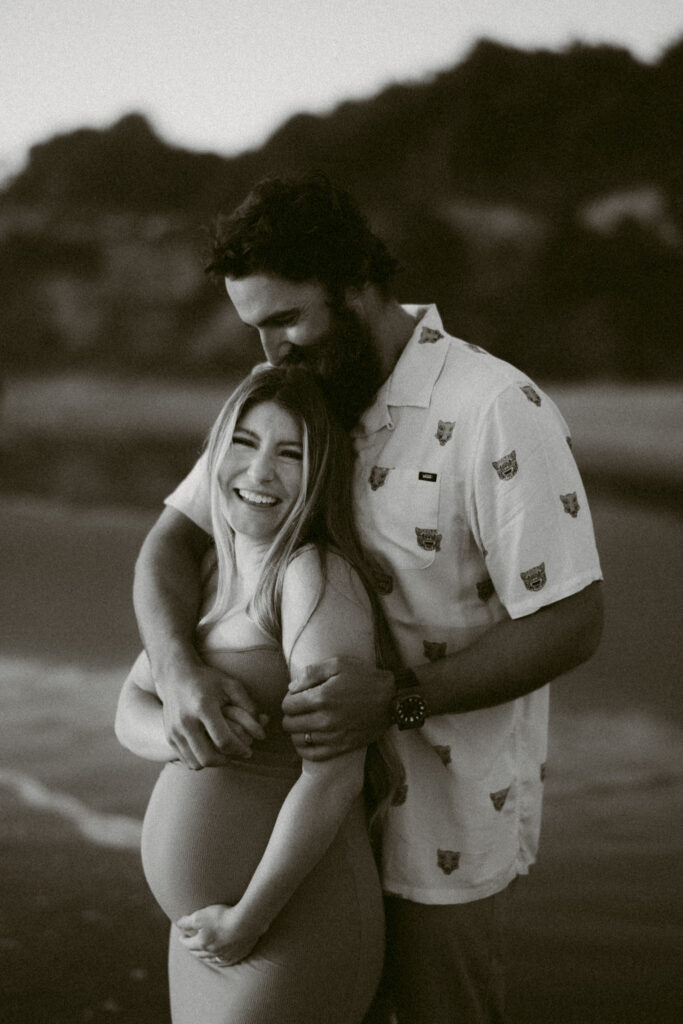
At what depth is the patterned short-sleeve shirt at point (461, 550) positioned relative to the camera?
1376mm

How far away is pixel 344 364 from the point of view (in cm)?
151

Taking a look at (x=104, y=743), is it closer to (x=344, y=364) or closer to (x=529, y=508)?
(x=344, y=364)

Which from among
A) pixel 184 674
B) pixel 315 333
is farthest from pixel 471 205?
pixel 184 674

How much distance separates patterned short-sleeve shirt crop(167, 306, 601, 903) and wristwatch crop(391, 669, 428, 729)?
0.12m

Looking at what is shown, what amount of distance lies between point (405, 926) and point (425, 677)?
1.37 ft

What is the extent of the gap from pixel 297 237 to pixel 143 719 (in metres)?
0.76

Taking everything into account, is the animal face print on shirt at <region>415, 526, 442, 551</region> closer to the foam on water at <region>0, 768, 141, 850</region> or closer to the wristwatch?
the wristwatch

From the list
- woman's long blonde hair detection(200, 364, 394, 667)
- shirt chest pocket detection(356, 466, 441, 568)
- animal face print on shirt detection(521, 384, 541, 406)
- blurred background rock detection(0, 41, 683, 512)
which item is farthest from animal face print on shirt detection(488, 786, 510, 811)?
blurred background rock detection(0, 41, 683, 512)

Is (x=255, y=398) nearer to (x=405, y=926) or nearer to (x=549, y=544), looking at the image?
(x=549, y=544)

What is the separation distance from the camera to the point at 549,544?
1369 millimetres

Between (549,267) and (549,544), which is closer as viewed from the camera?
(549,544)

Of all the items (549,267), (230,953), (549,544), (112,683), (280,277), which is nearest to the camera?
(230,953)

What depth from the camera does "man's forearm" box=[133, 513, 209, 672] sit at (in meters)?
1.39

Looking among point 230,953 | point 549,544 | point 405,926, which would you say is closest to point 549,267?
point 549,544
